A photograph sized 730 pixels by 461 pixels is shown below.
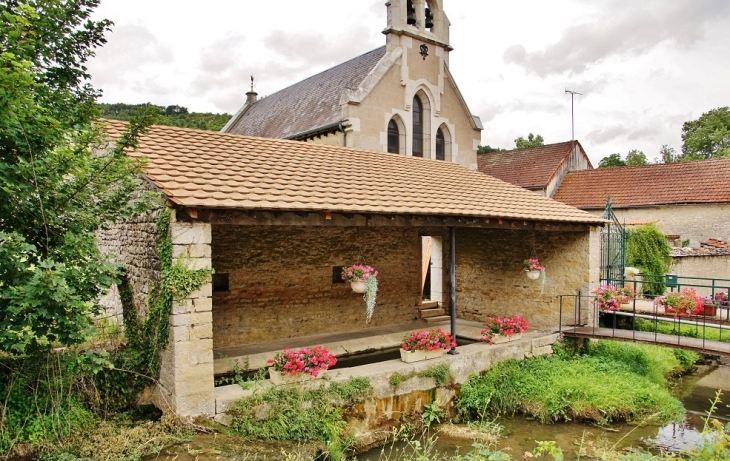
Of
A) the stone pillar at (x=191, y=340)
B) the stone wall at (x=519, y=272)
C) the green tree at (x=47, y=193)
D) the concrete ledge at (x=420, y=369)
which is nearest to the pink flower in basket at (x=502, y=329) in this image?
the concrete ledge at (x=420, y=369)

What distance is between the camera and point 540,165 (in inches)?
955

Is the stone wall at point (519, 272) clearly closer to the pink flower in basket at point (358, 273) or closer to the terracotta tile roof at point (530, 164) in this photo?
the pink flower in basket at point (358, 273)

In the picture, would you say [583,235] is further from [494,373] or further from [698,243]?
[698,243]

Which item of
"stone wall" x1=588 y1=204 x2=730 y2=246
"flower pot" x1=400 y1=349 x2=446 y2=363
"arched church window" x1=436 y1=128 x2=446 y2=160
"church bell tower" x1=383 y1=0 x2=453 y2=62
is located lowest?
"flower pot" x1=400 y1=349 x2=446 y2=363

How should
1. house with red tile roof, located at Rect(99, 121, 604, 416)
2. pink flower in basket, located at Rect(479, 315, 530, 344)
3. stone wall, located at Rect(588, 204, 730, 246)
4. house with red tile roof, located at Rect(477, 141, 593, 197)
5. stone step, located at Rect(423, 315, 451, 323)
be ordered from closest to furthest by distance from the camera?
house with red tile roof, located at Rect(99, 121, 604, 416) → pink flower in basket, located at Rect(479, 315, 530, 344) → stone step, located at Rect(423, 315, 451, 323) → stone wall, located at Rect(588, 204, 730, 246) → house with red tile roof, located at Rect(477, 141, 593, 197)

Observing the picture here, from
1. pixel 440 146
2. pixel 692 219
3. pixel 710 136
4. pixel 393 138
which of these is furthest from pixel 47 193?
pixel 710 136

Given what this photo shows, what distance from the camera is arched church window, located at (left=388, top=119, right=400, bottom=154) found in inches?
619

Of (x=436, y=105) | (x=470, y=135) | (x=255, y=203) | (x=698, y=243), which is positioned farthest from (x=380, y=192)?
(x=698, y=243)

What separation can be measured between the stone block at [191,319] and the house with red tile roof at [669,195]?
17305 millimetres

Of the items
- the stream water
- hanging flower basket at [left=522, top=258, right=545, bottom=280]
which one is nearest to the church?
hanging flower basket at [left=522, top=258, right=545, bottom=280]

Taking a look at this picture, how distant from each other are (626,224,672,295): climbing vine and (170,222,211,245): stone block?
14.0 meters

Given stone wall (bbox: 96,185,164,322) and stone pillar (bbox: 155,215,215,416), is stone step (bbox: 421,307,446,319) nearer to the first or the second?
stone wall (bbox: 96,185,164,322)

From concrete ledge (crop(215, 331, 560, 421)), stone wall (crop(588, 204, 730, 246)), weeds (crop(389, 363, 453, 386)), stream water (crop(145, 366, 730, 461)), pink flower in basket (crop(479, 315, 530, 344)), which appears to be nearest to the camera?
stream water (crop(145, 366, 730, 461))

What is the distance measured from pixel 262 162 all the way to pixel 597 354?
7.64 metres
